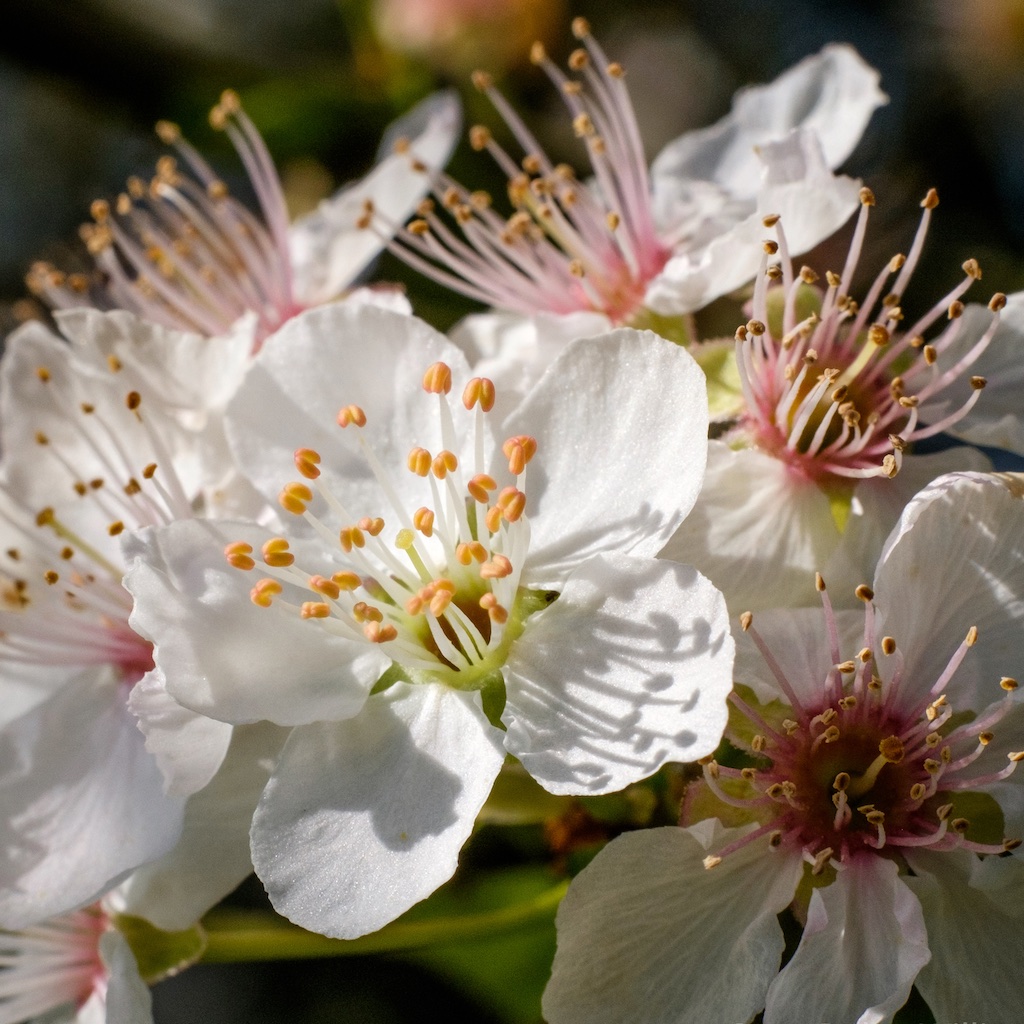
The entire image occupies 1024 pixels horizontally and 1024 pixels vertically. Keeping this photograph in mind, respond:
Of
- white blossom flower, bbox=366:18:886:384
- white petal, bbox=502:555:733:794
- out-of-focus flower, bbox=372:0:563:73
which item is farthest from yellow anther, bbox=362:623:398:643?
out-of-focus flower, bbox=372:0:563:73

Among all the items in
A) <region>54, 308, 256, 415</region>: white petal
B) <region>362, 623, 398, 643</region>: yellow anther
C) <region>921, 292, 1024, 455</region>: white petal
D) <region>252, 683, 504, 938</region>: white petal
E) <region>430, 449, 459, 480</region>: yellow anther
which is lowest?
<region>921, 292, 1024, 455</region>: white petal

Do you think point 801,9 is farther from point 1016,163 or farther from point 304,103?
point 304,103

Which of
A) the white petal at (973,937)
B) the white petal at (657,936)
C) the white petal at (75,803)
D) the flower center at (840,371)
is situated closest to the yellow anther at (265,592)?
the white petal at (75,803)

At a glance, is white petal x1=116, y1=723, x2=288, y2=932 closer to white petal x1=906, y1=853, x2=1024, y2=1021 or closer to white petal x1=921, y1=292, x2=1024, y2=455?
white petal x1=906, y1=853, x2=1024, y2=1021

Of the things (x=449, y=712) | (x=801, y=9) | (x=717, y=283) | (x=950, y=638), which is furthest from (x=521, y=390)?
(x=801, y=9)

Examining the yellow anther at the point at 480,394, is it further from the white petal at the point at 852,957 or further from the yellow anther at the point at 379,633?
the white petal at the point at 852,957

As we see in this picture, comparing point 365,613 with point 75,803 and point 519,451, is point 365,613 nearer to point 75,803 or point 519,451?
point 519,451

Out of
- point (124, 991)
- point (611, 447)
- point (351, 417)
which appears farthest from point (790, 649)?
point (124, 991)

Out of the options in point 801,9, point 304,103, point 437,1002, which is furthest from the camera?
point 801,9
